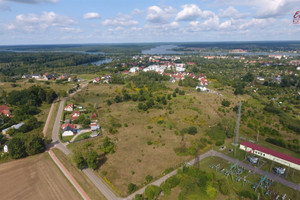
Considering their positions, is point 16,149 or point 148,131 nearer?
point 16,149

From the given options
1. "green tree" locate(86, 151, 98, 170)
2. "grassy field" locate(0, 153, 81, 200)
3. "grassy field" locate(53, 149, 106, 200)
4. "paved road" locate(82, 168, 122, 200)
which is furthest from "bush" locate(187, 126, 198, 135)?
"grassy field" locate(0, 153, 81, 200)

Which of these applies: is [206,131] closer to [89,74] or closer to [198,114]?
[198,114]

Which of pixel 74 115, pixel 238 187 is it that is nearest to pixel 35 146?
pixel 74 115

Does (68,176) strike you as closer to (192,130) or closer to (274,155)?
(192,130)

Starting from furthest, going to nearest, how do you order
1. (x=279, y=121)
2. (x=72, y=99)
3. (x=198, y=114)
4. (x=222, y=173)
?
(x=72, y=99)
(x=198, y=114)
(x=279, y=121)
(x=222, y=173)

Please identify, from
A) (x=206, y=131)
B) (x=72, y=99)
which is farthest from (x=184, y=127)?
(x=72, y=99)

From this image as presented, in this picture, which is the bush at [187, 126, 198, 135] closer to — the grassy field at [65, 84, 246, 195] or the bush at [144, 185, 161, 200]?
the grassy field at [65, 84, 246, 195]

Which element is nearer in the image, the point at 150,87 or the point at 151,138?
the point at 151,138
